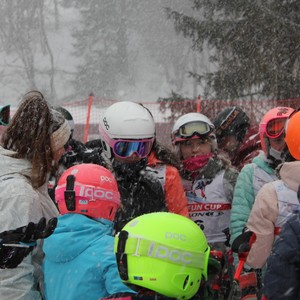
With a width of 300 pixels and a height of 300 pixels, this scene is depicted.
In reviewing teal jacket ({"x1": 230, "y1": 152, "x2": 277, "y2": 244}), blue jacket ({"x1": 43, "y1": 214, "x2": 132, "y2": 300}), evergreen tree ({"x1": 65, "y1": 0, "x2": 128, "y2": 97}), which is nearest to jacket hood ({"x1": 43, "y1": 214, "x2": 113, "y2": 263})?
blue jacket ({"x1": 43, "y1": 214, "x2": 132, "y2": 300})

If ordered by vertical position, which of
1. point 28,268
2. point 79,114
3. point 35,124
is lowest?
point 79,114

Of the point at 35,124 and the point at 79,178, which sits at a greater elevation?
the point at 35,124

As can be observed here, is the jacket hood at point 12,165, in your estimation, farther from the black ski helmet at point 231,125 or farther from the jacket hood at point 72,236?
the black ski helmet at point 231,125

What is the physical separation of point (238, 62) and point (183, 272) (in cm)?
1558

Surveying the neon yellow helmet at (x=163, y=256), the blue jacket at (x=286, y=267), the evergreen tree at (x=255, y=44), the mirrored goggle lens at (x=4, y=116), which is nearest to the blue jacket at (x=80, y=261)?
the neon yellow helmet at (x=163, y=256)

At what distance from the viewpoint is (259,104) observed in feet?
45.9

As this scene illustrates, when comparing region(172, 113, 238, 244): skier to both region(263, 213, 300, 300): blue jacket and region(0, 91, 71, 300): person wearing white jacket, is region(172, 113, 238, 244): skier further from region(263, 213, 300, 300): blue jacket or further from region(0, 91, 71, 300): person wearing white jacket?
region(263, 213, 300, 300): blue jacket

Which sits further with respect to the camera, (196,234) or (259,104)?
(259,104)

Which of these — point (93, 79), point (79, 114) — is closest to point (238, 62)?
point (79, 114)

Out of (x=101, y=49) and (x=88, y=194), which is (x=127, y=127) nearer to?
(x=88, y=194)

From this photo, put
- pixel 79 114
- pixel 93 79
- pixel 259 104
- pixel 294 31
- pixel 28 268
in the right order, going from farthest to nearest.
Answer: pixel 93 79, pixel 79 114, pixel 294 31, pixel 259 104, pixel 28 268

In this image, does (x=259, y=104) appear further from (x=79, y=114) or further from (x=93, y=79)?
(x=93, y=79)

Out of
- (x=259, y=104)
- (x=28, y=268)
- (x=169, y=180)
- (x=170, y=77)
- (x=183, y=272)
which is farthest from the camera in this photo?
(x=170, y=77)

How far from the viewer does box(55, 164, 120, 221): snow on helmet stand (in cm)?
257
